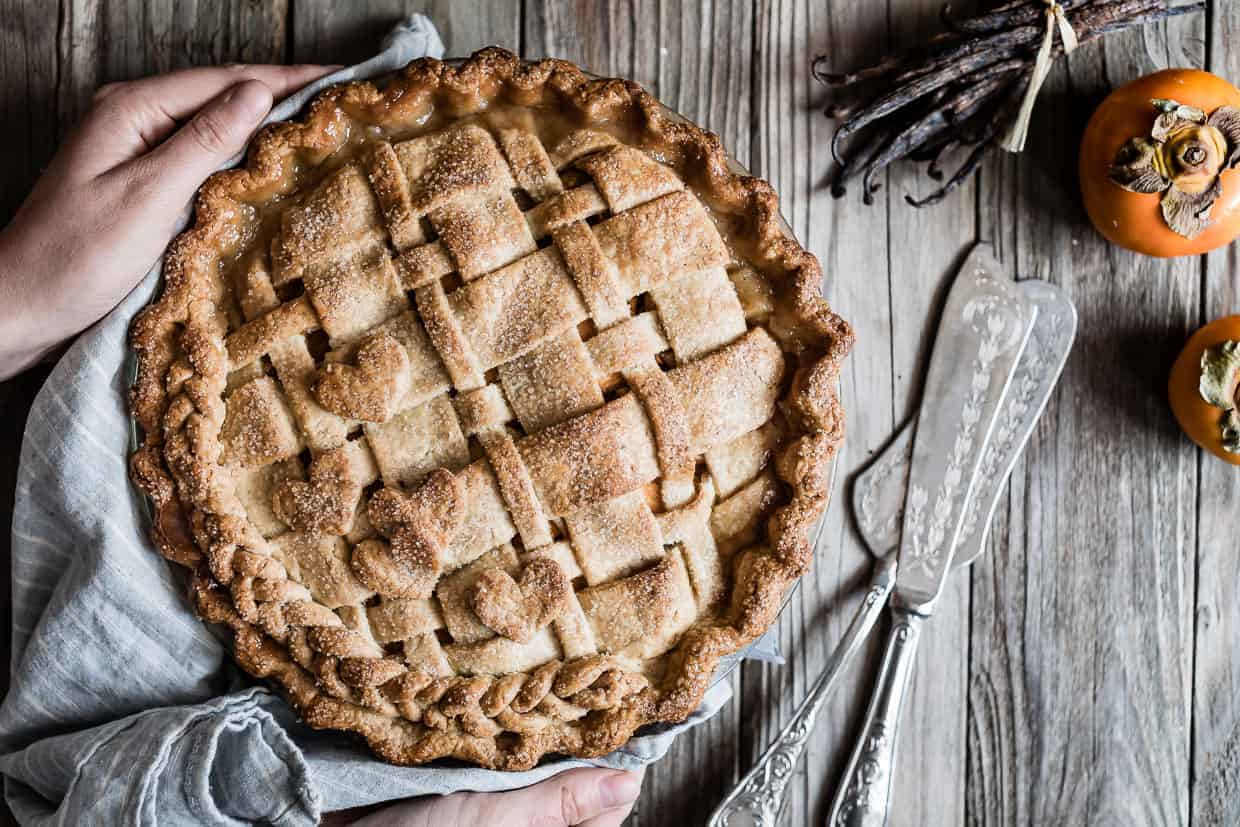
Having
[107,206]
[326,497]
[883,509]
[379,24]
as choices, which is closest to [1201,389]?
[883,509]

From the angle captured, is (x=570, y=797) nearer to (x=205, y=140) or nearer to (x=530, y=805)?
(x=530, y=805)

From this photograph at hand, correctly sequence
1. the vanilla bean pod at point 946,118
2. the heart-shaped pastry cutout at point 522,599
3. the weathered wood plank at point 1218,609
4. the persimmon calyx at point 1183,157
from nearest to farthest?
the heart-shaped pastry cutout at point 522,599 < the persimmon calyx at point 1183,157 < the vanilla bean pod at point 946,118 < the weathered wood plank at point 1218,609

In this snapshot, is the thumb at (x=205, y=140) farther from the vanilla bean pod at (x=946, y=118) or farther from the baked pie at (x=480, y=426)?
the vanilla bean pod at (x=946, y=118)

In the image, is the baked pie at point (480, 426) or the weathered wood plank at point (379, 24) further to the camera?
the weathered wood plank at point (379, 24)

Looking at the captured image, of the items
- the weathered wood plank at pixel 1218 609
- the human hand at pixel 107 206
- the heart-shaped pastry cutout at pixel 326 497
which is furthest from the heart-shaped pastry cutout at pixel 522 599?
the weathered wood plank at pixel 1218 609

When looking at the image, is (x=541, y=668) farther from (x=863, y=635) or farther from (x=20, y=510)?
(x=20, y=510)

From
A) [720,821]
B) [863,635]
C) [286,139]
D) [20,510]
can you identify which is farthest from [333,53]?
[720,821]
